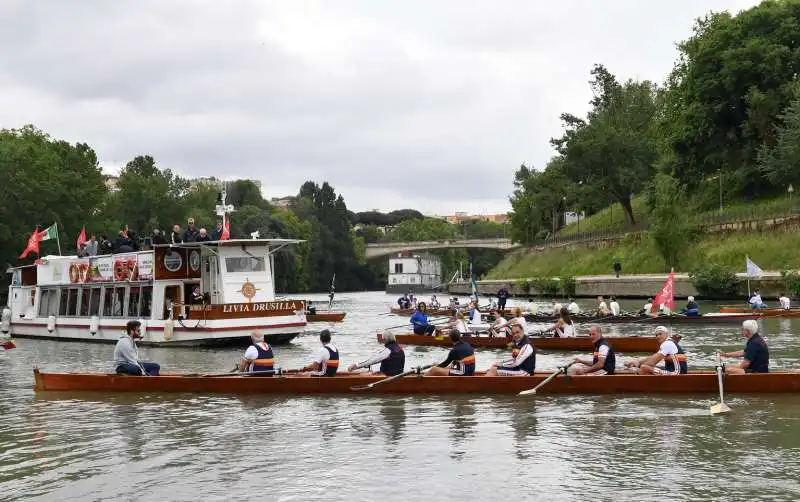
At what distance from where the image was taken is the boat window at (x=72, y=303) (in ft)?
140

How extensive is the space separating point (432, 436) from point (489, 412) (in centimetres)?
263

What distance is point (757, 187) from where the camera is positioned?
262 ft

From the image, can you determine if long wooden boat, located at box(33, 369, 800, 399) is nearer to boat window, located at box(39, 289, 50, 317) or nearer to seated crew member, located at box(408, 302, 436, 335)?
seated crew member, located at box(408, 302, 436, 335)

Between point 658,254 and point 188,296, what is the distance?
53.0 m

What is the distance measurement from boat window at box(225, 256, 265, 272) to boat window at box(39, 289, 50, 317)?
1518 centimetres

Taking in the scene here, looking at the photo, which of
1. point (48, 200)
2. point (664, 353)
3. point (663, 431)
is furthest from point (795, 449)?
point (48, 200)

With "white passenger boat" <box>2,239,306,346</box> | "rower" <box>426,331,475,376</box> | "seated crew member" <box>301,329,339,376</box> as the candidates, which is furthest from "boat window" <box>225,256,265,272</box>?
"rower" <box>426,331,475,376</box>

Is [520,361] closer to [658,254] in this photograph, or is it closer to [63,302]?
[63,302]

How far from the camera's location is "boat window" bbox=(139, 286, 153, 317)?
3712 cm

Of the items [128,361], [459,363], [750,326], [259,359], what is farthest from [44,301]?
[750,326]

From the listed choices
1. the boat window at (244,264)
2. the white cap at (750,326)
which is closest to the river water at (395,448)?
the white cap at (750,326)

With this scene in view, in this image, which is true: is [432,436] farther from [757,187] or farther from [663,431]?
[757,187]

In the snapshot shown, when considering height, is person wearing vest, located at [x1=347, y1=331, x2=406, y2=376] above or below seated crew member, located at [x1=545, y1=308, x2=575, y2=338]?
below

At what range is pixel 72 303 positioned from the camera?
42781mm
